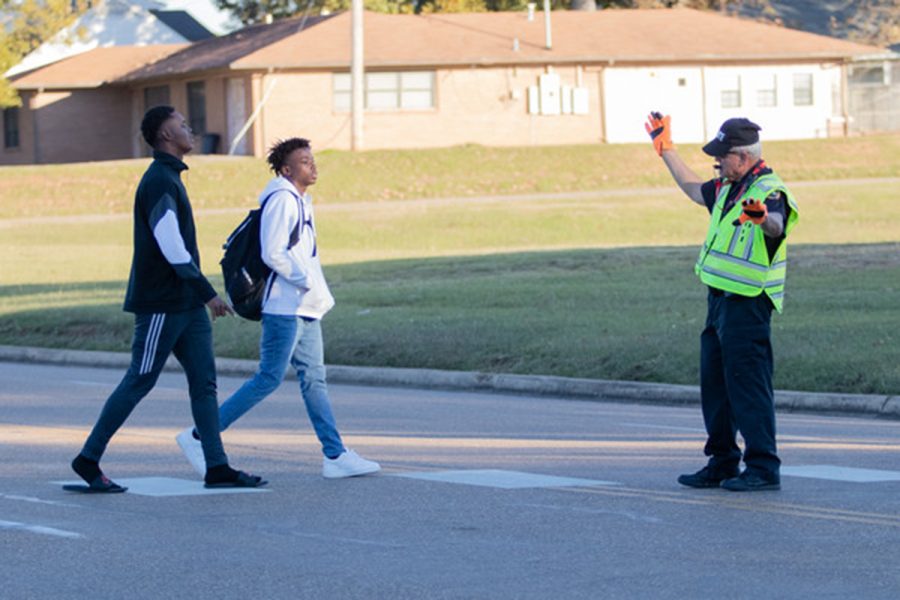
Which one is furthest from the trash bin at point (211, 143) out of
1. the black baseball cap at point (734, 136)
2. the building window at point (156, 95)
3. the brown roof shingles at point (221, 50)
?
the black baseball cap at point (734, 136)

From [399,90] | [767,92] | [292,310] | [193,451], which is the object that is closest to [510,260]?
[292,310]

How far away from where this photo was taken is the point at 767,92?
5622cm

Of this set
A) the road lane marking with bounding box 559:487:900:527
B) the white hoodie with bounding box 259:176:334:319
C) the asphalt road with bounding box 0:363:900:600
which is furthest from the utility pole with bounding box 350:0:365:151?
the road lane marking with bounding box 559:487:900:527

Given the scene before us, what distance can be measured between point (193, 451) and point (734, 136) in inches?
137

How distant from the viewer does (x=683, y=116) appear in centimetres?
5556

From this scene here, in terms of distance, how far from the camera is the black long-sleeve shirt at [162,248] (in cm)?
912

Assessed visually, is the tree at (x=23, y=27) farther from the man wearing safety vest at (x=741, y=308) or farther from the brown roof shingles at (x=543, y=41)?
the man wearing safety vest at (x=741, y=308)

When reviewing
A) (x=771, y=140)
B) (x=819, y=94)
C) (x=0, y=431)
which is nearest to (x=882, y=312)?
(x=0, y=431)

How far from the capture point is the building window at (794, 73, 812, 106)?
56547 mm

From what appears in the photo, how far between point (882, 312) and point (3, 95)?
4071 cm

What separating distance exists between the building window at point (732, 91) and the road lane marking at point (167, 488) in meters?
47.7

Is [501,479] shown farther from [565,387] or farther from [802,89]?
[802,89]

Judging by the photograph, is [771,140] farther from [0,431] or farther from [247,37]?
[0,431]

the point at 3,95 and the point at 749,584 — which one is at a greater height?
the point at 3,95
